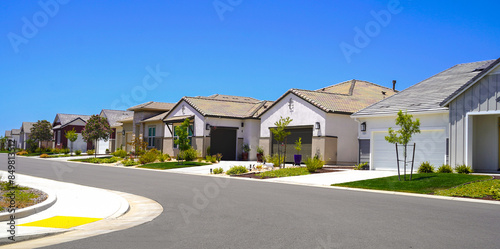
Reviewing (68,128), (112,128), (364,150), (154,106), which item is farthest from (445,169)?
(68,128)

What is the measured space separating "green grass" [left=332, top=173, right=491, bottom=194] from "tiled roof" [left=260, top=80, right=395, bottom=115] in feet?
36.5

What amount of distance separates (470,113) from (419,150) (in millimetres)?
3866

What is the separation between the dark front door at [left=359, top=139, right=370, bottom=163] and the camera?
89.4 feet

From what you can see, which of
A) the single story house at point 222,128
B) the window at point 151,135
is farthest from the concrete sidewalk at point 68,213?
the window at point 151,135

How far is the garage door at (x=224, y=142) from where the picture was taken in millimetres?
39562

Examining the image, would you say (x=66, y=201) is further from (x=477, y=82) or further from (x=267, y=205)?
(x=477, y=82)

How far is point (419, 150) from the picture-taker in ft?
77.6

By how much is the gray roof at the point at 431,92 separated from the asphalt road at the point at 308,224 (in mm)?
10815

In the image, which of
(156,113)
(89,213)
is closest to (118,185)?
(89,213)

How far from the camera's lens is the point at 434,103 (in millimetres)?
23094

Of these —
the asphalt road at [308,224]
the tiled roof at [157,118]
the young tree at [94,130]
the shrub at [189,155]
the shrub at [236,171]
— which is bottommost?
the shrub at [236,171]

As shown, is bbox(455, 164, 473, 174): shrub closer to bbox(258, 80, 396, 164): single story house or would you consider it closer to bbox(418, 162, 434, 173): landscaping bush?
bbox(418, 162, 434, 173): landscaping bush
